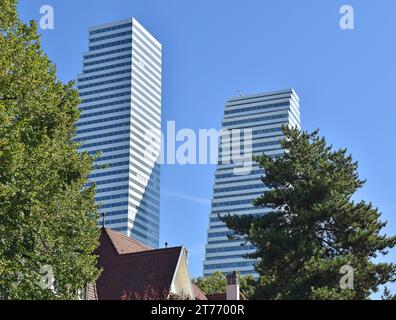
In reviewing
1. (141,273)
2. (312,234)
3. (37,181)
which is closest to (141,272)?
(141,273)

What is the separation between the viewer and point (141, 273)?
40125 mm

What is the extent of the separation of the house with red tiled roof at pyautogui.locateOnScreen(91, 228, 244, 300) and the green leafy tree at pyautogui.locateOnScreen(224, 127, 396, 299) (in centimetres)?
391

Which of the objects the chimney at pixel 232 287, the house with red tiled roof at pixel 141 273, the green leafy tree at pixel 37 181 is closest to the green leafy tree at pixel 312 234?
the chimney at pixel 232 287

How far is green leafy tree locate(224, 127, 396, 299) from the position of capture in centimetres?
3362

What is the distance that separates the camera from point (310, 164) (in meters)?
39.2

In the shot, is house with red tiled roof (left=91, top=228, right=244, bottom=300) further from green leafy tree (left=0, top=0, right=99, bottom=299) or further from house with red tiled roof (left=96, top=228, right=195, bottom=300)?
green leafy tree (left=0, top=0, right=99, bottom=299)

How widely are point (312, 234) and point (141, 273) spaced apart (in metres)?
10.7

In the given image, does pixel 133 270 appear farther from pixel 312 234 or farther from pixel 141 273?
pixel 312 234

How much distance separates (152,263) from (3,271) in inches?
635

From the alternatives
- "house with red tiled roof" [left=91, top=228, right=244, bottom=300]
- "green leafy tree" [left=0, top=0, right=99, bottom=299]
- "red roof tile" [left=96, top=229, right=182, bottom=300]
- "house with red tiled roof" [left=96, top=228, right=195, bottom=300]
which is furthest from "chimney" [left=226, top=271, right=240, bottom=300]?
"green leafy tree" [left=0, top=0, right=99, bottom=299]

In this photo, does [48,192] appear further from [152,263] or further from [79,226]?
[152,263]
